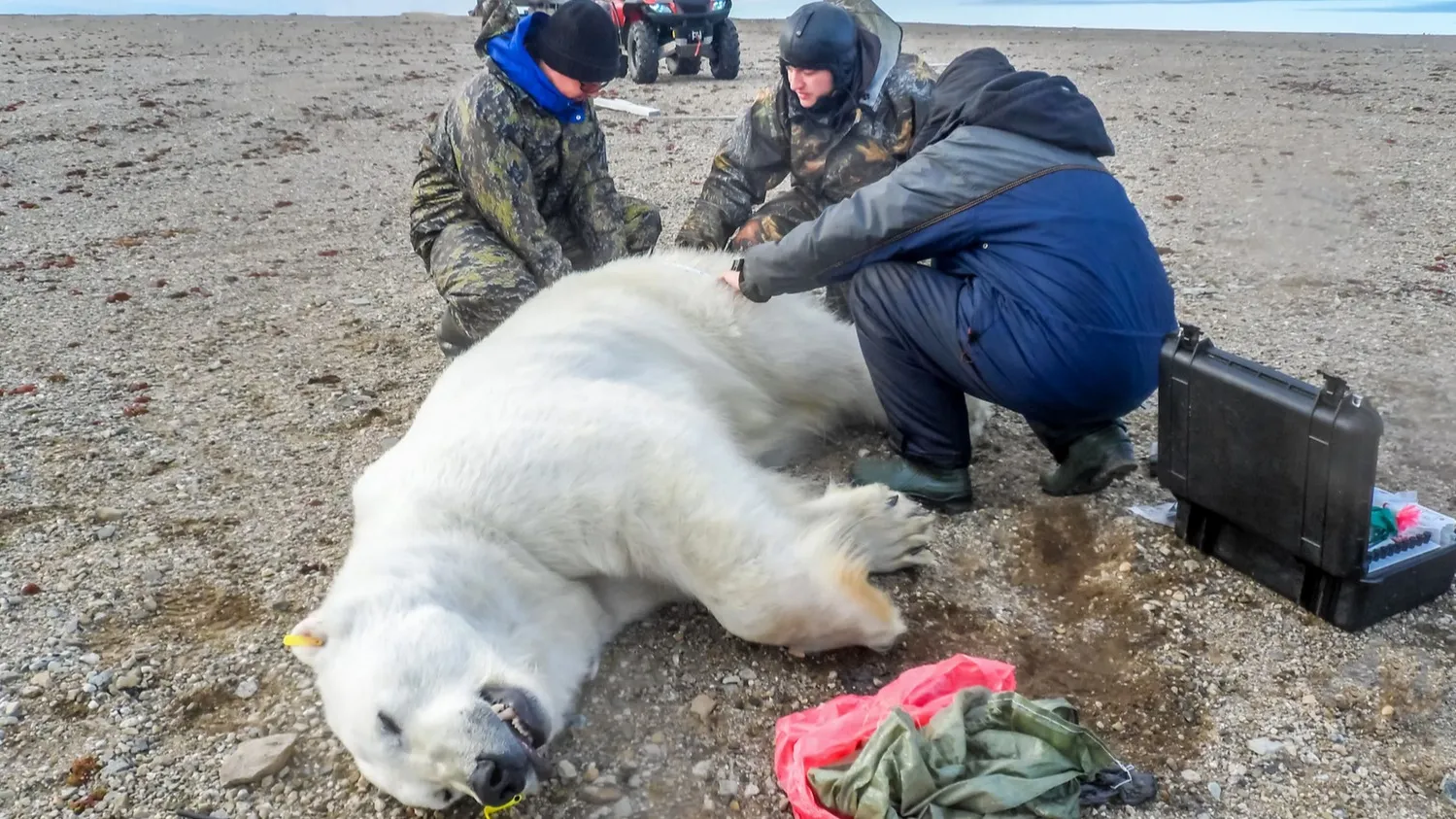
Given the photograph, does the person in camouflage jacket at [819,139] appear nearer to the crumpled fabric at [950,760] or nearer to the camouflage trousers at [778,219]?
the camouflage trousers at [778,219]

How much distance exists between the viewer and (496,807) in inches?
85.1

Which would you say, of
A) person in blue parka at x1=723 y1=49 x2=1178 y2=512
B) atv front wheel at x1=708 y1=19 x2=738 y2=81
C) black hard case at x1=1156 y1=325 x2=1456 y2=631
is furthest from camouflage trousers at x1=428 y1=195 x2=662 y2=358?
atv front wheel at x1=708 y1=19 x2=738 y2=81

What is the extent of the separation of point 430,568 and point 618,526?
472 millimetres

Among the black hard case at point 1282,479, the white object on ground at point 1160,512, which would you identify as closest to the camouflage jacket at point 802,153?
the white object on ground at point 1160,512

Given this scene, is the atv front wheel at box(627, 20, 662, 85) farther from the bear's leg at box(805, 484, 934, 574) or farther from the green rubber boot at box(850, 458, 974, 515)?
the bear's leg at box(805, 484, 934, 574)

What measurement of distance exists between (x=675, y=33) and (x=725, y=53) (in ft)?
2.61

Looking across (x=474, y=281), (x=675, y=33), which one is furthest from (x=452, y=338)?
(x=675, y=33)

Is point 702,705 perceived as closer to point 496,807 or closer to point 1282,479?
point 496,807

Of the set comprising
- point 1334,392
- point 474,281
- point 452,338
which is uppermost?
point 1334,392

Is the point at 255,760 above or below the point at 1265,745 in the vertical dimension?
below

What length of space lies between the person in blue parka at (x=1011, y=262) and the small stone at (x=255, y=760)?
1911mm

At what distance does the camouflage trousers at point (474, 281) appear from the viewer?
464 centimetres

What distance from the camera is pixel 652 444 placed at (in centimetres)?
281

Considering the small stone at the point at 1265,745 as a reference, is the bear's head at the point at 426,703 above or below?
above
